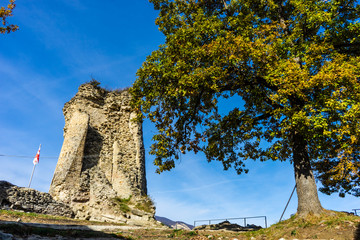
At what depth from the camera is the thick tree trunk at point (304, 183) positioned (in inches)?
381

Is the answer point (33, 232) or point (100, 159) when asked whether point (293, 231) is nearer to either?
point (33, 232)

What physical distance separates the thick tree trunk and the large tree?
3 cm

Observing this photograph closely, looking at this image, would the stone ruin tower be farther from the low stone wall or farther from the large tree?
the large tree

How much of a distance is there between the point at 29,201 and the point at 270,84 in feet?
46.1

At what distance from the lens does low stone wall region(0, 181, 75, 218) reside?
14445mm

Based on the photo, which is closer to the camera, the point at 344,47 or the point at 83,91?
the point at 344,47

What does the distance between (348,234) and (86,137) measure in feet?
56.6

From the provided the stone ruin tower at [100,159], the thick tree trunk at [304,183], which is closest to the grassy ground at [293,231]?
the thick tree trunk at [304,183]

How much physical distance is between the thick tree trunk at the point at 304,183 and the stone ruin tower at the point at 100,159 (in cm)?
960

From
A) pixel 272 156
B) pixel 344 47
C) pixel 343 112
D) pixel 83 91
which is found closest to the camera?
pixel 343 112

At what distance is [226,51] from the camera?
391 inches

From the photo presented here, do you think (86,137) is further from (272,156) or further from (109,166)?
(272,156)

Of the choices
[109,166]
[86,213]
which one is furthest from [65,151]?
[86,213]

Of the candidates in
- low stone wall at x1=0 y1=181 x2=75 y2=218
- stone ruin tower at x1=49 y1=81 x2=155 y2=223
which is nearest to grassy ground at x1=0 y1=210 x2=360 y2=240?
stone ruin tower at x1=49 y1=81 x2=155 y2=223
